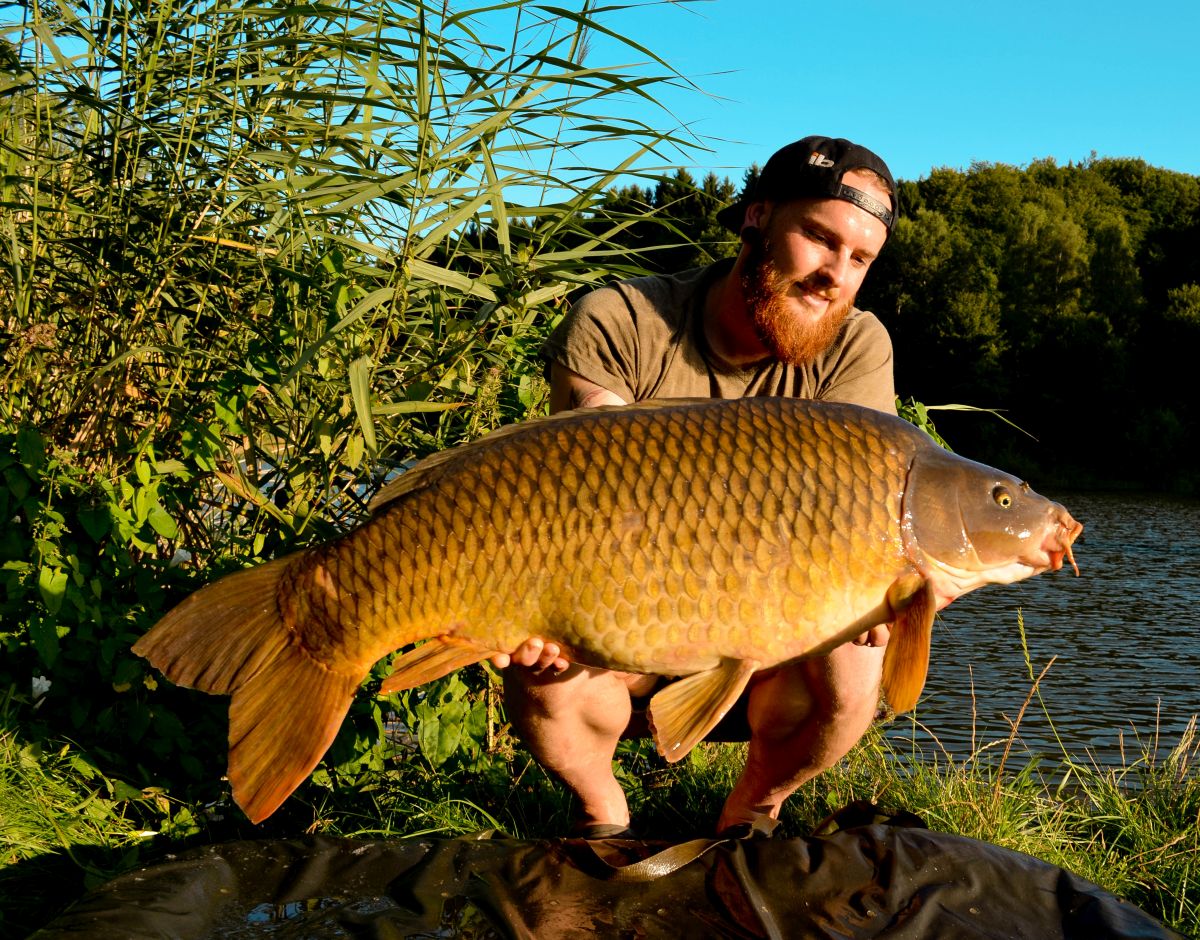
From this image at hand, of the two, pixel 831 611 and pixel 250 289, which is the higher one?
pixel 250 289

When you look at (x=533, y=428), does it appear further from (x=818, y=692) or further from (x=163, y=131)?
(x=163, y=131)

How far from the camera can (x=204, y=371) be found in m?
2.38

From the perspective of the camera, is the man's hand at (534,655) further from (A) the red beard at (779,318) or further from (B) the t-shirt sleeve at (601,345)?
(A) the red beard at (779,318)

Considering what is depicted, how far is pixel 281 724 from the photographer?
1.65 meters

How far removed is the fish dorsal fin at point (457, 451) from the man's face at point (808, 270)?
0.44 m

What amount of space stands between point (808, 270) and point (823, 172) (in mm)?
172

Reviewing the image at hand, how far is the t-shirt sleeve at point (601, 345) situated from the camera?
7.07ft

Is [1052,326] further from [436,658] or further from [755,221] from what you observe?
[436,658]

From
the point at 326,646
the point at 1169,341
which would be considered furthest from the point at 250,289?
the point at 1169,341

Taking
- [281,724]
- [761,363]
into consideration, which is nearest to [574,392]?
[761,363]

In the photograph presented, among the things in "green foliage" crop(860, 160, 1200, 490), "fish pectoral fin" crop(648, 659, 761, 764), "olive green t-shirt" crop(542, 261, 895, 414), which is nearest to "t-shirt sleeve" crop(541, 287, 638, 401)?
"olive green t-shirt" crop(542, 261, 895, 414)

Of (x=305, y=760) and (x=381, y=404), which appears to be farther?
(x=381, y=404)

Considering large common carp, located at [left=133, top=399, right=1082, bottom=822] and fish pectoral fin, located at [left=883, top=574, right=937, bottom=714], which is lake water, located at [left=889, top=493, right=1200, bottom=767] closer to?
fish pectoral fin, located at [left=883, top=574, right=937, bottom=714]

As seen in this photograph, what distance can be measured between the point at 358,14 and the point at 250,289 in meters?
0.58
